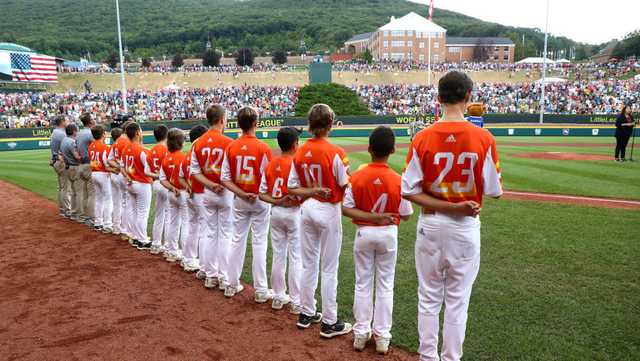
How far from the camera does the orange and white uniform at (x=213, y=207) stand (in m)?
5.82

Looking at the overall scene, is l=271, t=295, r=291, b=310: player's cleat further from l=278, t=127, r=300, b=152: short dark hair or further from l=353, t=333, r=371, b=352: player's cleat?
l=278, t=127, r=300, b=152: short dark hair

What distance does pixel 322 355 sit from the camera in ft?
14.3

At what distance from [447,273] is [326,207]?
146 centimetres

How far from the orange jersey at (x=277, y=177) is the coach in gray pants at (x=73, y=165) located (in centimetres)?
605

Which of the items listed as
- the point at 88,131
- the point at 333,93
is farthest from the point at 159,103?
the point at 88,131

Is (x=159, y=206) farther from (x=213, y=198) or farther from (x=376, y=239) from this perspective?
(x=376, y=239)

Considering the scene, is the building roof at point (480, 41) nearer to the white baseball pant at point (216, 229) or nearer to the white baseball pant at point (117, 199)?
the white baseball pant at point (117, 199)

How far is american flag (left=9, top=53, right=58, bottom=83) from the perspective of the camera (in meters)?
50.6

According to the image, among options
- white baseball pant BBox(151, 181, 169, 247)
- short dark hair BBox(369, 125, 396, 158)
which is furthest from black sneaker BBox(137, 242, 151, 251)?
short dark hair BBox(369, 125, 396, 158)

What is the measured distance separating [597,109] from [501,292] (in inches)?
1652

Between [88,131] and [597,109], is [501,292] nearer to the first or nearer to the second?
[88,131]

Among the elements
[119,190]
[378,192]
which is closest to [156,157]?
[119,190]

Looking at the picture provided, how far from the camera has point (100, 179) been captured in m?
9.01

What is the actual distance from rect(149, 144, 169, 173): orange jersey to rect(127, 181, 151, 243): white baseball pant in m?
0.48
